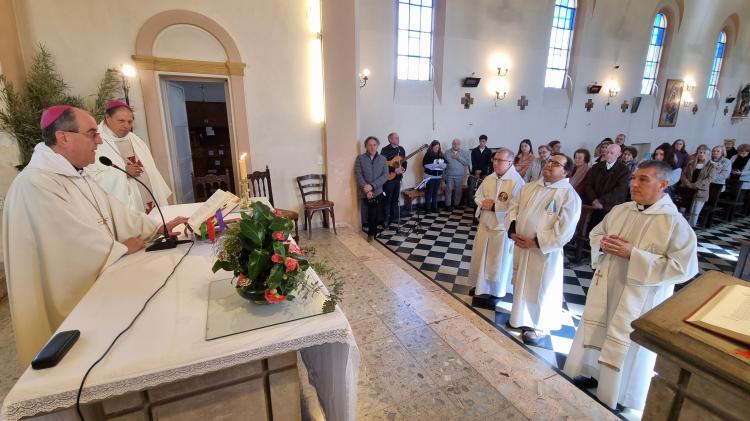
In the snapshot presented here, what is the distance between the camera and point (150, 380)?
1053 mm

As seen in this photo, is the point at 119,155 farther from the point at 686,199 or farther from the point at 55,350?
the point at 686,199

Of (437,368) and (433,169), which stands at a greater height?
(433,169)

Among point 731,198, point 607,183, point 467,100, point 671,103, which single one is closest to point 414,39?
point 467,100

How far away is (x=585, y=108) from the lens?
32.9 ft

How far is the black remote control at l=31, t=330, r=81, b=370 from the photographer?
3.30ft

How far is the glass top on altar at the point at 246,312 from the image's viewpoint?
1231mm

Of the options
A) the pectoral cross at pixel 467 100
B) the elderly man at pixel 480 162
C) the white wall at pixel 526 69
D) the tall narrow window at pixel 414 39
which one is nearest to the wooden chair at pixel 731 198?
the white wall at pixel 526 69

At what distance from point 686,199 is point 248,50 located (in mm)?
7953

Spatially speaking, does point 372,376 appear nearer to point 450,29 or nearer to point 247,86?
point 247,86

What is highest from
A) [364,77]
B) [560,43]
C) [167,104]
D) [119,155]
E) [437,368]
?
[560,43]

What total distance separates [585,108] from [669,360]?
11025mm

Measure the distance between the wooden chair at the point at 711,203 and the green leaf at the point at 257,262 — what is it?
27.0 ft

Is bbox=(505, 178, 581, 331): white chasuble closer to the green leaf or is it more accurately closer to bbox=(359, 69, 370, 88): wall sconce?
the green leaf

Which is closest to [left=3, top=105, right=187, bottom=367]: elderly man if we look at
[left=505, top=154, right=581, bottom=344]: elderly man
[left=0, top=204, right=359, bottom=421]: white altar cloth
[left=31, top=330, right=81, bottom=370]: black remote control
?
[left=0, top=204, right=359, bottom=421]: white altar cloth
